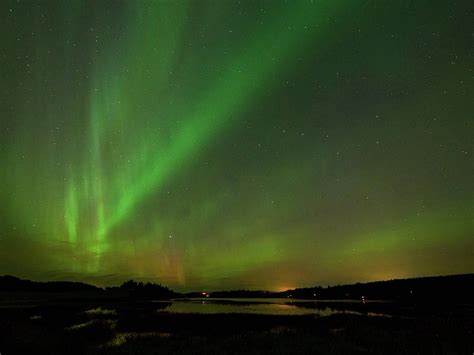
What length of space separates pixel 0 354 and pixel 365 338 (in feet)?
76.8

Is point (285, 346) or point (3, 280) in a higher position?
point (3, 280)

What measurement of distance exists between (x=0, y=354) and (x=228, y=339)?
14894 millimetres

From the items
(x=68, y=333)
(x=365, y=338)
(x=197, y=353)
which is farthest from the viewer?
(x=68, y=333)

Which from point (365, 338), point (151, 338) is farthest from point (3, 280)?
point (365, 338)

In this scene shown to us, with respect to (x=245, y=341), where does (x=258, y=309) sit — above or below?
above

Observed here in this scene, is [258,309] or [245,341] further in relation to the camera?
[258,309]

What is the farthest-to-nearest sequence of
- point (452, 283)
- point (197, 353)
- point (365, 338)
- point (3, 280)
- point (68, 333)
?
point (3, 280) → point (452, 283) → point (68, 333) → point (365, 338) → point (197, 353)

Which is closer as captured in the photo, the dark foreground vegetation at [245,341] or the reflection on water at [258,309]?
the dark foreground vegetation at [245,341]

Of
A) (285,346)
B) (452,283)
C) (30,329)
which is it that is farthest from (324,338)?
(452,283)

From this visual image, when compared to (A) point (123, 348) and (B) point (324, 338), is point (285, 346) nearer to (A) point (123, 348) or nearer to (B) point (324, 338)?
(B) point (324, 338)

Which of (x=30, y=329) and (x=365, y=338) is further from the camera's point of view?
(x=30, y=329)

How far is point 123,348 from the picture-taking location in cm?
2417

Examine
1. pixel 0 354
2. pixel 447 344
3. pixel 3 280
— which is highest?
pixel 3 280

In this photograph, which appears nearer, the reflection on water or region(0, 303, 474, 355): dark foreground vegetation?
region(0, 303, 474, 355): dark foreground vegetation
